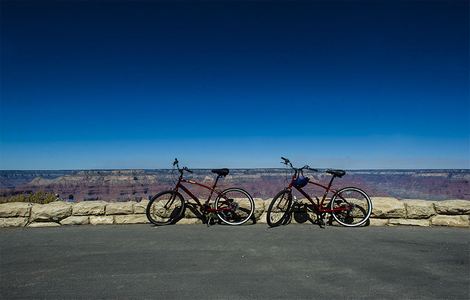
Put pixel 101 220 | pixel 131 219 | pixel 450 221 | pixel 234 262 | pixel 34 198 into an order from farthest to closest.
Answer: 1. pixel 34 198
2. pixel 131 219
3. pixel 101 220
4. pixel 450 221
5. pixel 234 262

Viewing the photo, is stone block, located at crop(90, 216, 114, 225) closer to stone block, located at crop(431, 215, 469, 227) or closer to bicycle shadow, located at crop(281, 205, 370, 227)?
bicycle shadow, located at crop(281, 205, 370, 227)

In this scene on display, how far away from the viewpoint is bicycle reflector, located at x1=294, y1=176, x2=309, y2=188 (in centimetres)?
789

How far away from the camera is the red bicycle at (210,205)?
8.00 m

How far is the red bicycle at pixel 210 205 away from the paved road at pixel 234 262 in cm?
49

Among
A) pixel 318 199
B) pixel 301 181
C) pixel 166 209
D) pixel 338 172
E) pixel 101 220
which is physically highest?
pixel 338 172

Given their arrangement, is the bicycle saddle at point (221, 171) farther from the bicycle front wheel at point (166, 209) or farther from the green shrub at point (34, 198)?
the green shrub at point (34, 198)

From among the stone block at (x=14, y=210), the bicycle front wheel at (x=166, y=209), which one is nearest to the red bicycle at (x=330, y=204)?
the bicycle front wheel at (x=166, y=209)

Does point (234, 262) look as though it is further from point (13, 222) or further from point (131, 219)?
point (13, 222)

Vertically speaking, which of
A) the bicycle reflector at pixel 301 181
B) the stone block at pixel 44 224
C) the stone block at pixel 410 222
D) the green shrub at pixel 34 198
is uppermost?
the bicycle reflector at pixel 301 181

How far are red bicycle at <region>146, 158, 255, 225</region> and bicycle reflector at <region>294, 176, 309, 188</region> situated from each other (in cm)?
111

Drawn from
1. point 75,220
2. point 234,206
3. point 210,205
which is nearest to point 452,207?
point 234,206

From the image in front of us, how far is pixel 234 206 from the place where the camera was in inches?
315

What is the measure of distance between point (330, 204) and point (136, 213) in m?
4.62

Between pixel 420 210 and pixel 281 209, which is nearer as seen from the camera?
pixel 420 210
